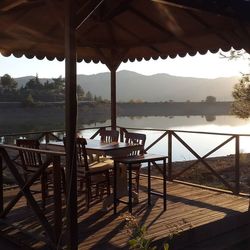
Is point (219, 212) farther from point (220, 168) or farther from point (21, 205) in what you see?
point (220, 168)

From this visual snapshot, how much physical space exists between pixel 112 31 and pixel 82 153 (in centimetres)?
276

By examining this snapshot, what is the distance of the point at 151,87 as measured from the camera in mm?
113375

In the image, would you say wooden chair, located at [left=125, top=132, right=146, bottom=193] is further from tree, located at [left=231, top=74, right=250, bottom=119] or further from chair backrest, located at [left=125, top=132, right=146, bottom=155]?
tree, located at [left=231, top=74, right=250, bottom=119]

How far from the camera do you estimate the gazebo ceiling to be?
4539 mm

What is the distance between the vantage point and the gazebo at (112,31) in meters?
3.53

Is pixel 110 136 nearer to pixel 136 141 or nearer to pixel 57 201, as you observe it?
pixel 136 141

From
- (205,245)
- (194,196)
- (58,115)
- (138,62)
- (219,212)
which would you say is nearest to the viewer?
(205,245)

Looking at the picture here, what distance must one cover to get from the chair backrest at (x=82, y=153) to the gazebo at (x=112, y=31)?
3.65 feet

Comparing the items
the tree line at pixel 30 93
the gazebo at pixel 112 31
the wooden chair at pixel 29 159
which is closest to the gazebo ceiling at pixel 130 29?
the gazebo at pixel 112 31

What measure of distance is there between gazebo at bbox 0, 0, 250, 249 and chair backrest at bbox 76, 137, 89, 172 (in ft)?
3.65

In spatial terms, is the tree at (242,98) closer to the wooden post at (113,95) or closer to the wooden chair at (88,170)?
the wooden post at (113,95)

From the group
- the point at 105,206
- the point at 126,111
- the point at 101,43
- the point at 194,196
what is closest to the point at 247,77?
the point at 101,43

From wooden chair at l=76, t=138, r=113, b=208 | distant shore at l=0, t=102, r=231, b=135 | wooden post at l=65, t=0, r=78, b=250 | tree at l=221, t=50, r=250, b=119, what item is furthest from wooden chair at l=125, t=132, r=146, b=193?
distant shore at l=0, t=102, r=231, b=135

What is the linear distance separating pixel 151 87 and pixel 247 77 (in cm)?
10127
